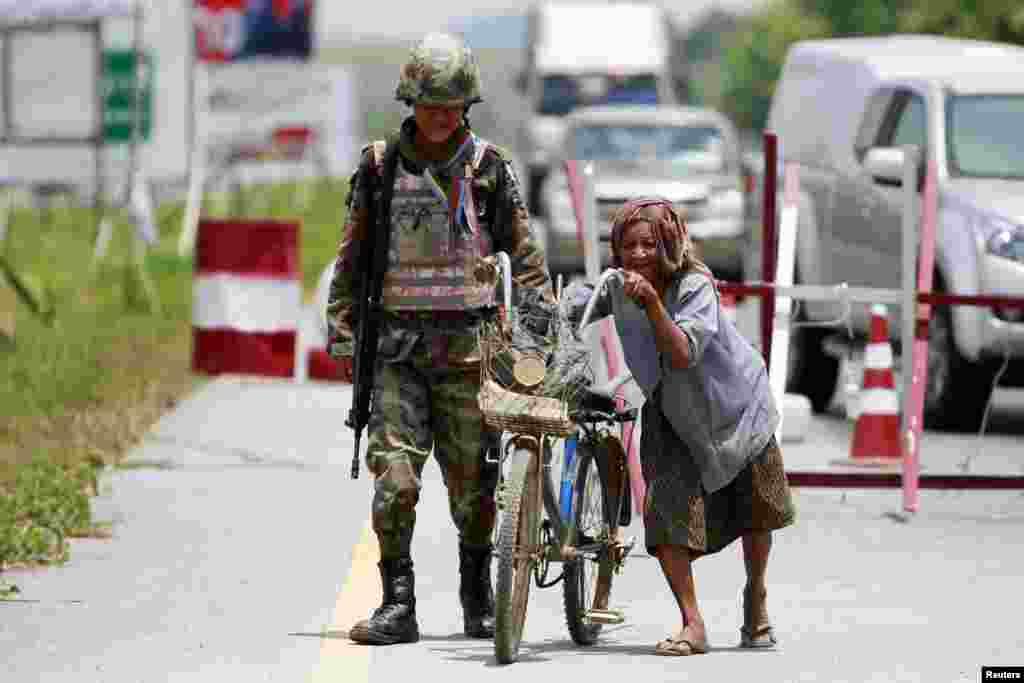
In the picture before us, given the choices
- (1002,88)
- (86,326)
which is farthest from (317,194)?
(1002,88)

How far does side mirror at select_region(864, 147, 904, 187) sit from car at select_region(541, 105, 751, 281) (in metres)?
9.61

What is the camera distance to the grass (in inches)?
430

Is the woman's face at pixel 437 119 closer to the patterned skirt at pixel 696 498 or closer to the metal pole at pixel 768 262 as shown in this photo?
the patterned skirt at pixel 696 498

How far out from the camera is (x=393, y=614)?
8359mm

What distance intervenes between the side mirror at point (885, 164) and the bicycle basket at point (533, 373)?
6.18m

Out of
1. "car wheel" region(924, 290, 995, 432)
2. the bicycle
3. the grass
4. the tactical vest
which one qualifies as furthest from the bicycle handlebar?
"car wheel" region(924, 290, 995, 432)

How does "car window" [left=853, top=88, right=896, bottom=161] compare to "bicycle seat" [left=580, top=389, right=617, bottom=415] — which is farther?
"car window" [left=853, top=88, right=896, bottom=161]

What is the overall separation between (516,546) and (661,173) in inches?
696

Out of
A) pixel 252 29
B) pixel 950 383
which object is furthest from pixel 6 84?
pixel 950 383

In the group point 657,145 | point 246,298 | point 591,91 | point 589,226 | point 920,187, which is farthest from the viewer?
point 591,91

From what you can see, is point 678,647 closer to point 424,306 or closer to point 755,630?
point 755,630

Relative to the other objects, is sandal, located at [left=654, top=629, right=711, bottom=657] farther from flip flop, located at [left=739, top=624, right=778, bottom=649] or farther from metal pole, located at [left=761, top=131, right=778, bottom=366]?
metal pole, located at [left=761, top=131, right=778, bottom=366]

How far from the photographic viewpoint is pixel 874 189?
15.6 metres

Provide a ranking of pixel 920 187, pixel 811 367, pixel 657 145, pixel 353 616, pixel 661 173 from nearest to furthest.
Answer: pixel 353 616
pixel 920 187
pixel 811 367
pixel 661 173
pixel 657 145
